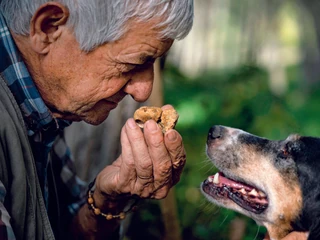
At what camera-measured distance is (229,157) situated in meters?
3.59

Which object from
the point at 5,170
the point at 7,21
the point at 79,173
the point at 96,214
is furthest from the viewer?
the point at 79,173

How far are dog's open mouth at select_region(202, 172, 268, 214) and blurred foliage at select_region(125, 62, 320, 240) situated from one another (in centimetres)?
38

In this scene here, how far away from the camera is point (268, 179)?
3518 millimetres

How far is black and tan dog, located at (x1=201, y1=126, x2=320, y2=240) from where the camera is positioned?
3.36 metres

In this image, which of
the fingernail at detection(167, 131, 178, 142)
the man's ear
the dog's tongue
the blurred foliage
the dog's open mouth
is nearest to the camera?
the man's ear

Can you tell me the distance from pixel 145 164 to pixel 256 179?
3.25 ft

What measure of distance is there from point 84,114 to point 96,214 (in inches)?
22.3

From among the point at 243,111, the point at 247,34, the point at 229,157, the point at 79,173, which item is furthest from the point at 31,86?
the point at 247,34

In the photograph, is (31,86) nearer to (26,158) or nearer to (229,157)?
(26,158)

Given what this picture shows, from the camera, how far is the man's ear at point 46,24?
2.57m

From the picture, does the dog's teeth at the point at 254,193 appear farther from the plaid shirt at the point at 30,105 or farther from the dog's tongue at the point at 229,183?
the plaid shirt at the point at 30,105

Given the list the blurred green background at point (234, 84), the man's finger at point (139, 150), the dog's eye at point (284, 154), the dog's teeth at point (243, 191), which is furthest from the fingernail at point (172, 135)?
the blurred green background at point (234, 84)

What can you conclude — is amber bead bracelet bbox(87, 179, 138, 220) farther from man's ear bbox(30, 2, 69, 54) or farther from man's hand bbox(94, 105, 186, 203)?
man's ear bbox(30, 2, 69, 54)

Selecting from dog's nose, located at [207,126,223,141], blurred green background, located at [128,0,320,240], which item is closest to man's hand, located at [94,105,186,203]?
dog's nose, located at [207,126,223,141]
